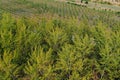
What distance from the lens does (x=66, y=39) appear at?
44.0 meters

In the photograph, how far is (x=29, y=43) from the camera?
41.5 metres

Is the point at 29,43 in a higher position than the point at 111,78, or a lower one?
higher

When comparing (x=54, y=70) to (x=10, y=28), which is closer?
(x=54, y=70)

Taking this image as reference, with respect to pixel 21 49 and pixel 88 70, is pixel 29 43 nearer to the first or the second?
pixel 21 49

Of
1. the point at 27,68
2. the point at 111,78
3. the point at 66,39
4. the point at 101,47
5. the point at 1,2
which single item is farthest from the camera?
the point at 1,2

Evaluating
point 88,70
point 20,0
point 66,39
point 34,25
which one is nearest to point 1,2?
point 20,0

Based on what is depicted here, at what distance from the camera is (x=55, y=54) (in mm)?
41875

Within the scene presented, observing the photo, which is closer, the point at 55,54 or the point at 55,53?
the point at 55,54

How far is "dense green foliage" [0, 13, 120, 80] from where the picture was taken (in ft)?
115

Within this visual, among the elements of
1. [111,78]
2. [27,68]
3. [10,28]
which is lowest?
[111,78]

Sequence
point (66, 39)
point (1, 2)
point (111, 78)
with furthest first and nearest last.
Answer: point (1, 2)
point (66, 39)
point (111, 78)

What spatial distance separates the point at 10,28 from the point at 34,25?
5.82 metres

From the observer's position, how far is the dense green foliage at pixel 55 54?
34.9 meters

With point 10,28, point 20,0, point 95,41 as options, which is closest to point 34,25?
point 10,28
